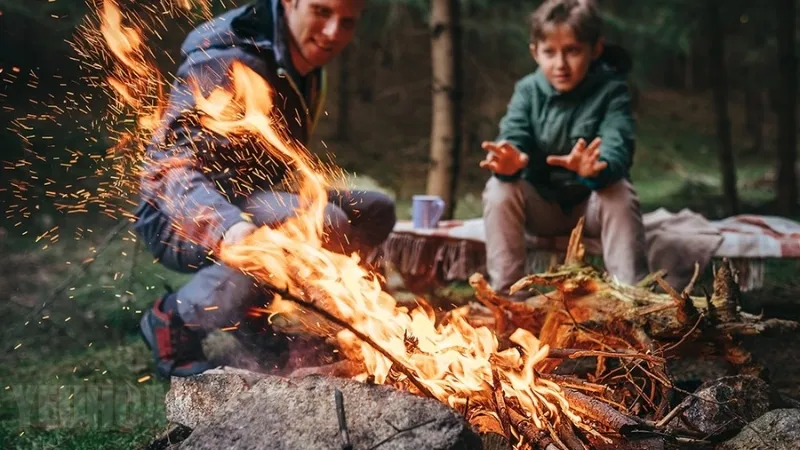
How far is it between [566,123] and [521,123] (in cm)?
26

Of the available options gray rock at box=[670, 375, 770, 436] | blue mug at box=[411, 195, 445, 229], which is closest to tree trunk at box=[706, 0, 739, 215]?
blue mug at box=[411, 195, 445, 229]

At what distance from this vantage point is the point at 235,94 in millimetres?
3441

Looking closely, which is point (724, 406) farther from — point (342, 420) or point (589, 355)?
point (342, 420)

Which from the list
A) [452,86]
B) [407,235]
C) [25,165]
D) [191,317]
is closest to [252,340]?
[191,317]

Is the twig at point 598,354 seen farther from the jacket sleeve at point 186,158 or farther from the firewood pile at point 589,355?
the jacket sleeve at point 186,158

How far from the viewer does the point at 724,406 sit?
7.66ft

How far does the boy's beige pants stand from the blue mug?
609mm

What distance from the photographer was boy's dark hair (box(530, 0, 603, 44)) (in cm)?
417

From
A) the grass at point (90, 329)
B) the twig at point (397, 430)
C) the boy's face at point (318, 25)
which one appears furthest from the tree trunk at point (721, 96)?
the twig at point (397, 430)

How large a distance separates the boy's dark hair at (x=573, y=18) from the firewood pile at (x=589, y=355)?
143 cm

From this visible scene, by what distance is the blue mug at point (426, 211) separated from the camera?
190 inches

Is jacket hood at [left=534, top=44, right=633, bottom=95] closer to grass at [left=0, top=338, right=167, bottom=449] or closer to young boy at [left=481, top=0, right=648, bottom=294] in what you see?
young boy at [left=481, top=0, right=648, bottom=294]

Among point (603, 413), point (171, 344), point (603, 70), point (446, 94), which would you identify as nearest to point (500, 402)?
point (603, 413)

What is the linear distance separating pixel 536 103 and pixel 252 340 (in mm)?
2156
